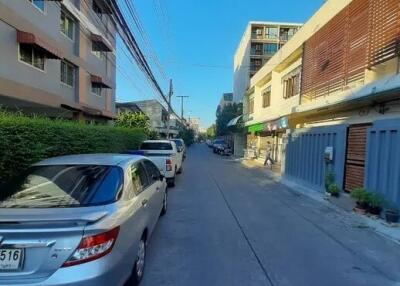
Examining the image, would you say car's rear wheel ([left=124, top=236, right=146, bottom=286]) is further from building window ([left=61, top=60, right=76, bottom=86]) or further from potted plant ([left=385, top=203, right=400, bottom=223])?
building window ([left=61, top=60, right=76, bottom=86])

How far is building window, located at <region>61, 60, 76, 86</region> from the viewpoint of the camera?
793 inches

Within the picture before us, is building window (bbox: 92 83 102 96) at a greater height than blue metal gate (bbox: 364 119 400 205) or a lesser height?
greater

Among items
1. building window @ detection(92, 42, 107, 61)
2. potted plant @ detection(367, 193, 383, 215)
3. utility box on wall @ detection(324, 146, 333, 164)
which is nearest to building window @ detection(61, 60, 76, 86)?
building window @ detection(92, 42, 107, 61)

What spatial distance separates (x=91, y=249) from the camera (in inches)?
125

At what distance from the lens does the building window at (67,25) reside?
778 inches

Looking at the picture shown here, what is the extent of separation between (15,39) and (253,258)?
43.9ft

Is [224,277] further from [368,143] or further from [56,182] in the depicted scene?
[368,143]

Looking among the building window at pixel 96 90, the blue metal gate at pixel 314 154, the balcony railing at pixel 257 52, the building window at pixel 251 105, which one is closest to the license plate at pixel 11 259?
the blue metal gate at pixel 314 154

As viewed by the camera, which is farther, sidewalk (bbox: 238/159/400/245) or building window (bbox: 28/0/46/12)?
building window (bbox: 28/0/46/12)

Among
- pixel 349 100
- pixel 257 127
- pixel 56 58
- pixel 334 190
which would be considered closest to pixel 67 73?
pixel 56 58

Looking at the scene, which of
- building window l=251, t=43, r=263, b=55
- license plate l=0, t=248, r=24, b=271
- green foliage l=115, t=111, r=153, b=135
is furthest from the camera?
building window l=251, t=43, r=263, b=55

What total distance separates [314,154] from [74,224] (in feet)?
40.4

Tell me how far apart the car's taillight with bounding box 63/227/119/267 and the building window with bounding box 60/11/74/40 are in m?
19.0

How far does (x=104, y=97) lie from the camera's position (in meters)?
27.7
